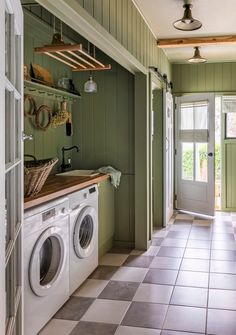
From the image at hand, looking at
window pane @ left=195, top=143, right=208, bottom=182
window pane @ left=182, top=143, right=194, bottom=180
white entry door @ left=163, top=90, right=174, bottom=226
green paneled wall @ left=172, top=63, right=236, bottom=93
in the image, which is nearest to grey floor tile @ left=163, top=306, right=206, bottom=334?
white entry door @ left=163, top=90, right=174, bottom=226

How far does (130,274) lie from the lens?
12.6ft

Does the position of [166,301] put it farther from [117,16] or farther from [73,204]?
[117,16]

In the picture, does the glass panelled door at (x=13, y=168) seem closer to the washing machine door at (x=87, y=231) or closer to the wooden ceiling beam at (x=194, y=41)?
the washing machine door at (x=87, y=231)

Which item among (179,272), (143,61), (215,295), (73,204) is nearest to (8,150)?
(73,204)

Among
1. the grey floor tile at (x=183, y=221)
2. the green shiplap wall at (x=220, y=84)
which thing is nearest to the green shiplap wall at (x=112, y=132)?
the grey floor tile at (x=183, y=221)

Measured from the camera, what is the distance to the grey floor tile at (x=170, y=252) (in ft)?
14.6

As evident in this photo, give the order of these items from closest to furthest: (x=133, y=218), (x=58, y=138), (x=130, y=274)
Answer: (x=130, y=274), (x=58, y=138), (x=133, y=218)

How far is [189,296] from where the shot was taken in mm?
3291

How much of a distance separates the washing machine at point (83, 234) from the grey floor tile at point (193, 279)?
2.70 feet

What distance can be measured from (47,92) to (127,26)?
39.6 inches

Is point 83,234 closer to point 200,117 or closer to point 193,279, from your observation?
point 193,279

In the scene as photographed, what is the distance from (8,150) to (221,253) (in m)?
3.45

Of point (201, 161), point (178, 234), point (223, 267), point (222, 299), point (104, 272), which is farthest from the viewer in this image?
point (201, 161)

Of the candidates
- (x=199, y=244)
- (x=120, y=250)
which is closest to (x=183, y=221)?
(x=199, y=244)
